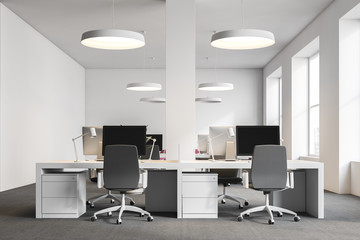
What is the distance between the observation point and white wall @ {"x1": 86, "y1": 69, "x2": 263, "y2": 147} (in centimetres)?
1570

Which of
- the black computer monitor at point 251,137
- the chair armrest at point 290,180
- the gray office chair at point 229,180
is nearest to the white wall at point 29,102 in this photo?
the gray office chair at point 229,180

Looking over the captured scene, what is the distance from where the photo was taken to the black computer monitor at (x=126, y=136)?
20.0 ft

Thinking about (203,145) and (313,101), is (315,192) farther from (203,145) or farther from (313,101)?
(313,101)

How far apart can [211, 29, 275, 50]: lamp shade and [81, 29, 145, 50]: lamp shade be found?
106cm

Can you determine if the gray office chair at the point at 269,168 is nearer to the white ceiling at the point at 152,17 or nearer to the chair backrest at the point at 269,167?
the chair backrest at the point at 269,167

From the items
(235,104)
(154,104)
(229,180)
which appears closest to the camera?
(229,180)

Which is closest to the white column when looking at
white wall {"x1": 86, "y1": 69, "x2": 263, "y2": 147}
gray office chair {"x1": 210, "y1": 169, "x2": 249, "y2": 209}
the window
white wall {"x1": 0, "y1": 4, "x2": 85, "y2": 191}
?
gray office chair {"x1": 210, "y1": 169, "x2": 249, "y2": 209}

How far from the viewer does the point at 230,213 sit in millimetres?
6070

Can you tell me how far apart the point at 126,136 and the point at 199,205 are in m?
1.48

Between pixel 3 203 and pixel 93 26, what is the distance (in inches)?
194

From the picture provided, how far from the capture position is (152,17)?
9.47 m

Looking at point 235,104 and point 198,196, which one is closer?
point 198,196

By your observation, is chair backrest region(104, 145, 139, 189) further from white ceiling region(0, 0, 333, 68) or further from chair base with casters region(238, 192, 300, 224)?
white ceiling region(0, 0, 333, 68)

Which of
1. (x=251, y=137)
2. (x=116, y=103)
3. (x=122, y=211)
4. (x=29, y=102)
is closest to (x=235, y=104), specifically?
(x=116, y=103)
